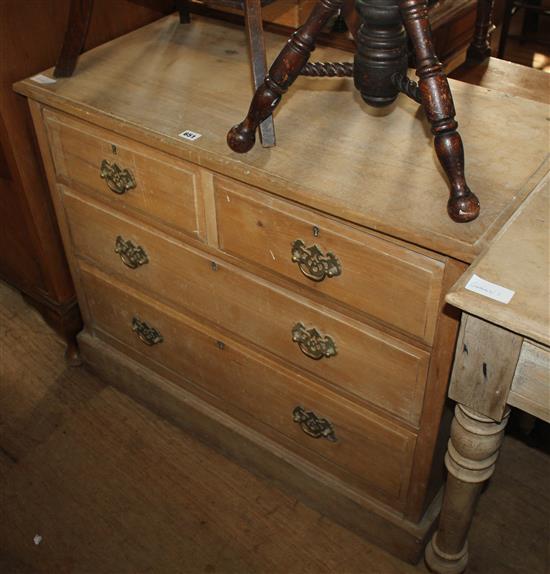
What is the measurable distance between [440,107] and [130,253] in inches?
33.6

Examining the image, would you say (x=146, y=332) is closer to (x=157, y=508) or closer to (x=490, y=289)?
(x=157, y=508)

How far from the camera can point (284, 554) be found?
179 cm

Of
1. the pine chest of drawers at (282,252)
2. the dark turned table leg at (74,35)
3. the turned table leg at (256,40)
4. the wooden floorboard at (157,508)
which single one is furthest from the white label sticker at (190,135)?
the wooden floorboard at (157,508)

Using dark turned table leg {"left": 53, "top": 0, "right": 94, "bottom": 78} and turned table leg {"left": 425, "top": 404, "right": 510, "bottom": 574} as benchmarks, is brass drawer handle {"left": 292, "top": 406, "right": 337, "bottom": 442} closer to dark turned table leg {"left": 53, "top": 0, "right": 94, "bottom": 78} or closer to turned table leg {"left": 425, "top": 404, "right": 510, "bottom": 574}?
turned table leg {"left": 425, "top": 404, "right": 510, "bottom": 574}

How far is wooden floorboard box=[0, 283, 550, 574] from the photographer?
1.77 m

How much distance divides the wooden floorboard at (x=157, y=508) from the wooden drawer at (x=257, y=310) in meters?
0.45

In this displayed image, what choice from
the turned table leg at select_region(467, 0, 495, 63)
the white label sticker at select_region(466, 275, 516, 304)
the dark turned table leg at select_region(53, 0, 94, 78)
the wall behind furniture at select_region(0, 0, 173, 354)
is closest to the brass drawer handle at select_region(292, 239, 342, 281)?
the white label sticker at select_region(466, 275, 516, 304)

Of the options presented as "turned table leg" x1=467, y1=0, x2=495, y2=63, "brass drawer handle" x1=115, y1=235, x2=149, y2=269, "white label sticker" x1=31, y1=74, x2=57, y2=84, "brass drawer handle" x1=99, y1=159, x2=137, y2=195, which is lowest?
"brass drawer handle" x1=115, y1=235, x2=149, y2=269

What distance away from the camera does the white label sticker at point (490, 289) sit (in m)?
1.09

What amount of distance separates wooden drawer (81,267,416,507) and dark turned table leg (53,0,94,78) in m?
0.51

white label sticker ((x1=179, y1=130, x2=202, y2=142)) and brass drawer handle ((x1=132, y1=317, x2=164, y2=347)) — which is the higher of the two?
white label sticker ((x1=179, y1=130, x2=202, y2=142))

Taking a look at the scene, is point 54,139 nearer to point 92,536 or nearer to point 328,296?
point 328,296

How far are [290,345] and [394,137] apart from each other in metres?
0.47

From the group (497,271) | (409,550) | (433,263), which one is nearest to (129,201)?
(433,263)
